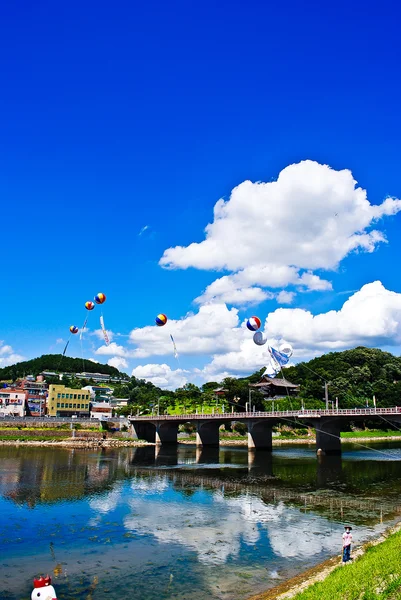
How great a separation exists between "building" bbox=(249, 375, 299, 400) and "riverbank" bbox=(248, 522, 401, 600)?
107422 millimetres

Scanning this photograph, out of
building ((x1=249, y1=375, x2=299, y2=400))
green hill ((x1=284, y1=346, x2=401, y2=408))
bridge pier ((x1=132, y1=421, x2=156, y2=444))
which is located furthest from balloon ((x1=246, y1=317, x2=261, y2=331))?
building ((x1=249, y1=375, x2=299, y2=400))

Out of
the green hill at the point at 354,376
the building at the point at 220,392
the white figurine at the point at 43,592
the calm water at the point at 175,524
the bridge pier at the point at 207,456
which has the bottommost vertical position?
the bridge pier at the point at 207,456

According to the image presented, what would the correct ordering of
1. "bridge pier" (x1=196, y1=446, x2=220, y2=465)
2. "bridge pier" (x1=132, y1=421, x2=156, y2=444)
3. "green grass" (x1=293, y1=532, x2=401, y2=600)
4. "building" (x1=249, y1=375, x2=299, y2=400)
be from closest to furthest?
1. "green grass" (x1=293, y1=532, x2=401, y2=600)
2. "bridge pier" (x1=196, y1=446, x2=220, y2=465)
3. "bridge pier" (x1=132, y1=421, x2=156, y2=444)
4. "building" (x1=249, y1=375, x2=299, y2=400)

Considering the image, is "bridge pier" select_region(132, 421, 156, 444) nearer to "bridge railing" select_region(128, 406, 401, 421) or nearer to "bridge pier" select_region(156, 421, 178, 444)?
"bridge pier" select_region(156, 421, 178, 444)

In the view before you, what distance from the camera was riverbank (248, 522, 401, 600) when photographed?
13.2 m

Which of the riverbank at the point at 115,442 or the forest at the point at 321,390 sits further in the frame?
the forest at the point at 321,390

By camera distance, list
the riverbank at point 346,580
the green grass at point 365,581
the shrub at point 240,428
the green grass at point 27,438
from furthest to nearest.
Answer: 1. the shrub at point 240,428
2. the green grass at point 27,438
3. the riverbank at point 346,580
4. the green grass at point 365,581

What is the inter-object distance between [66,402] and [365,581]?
374 ft

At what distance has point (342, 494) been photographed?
38.3 metres

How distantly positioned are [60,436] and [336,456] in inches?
2061

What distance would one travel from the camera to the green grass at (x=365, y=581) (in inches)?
505

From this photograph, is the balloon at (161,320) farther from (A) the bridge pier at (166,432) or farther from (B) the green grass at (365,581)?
(A) the bridge pier at (166,432)

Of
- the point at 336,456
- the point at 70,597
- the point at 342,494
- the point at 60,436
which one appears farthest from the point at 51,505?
the point at 60,436

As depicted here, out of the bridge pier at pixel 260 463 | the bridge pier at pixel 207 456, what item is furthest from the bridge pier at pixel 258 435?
the bridge pier at pixel 207 456
